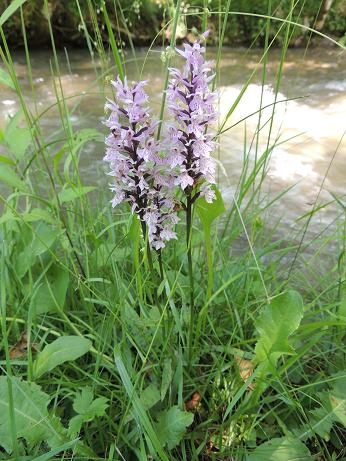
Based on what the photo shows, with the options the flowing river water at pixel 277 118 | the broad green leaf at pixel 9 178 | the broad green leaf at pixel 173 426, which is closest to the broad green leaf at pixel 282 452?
the broad green leaf at pixel 173 426

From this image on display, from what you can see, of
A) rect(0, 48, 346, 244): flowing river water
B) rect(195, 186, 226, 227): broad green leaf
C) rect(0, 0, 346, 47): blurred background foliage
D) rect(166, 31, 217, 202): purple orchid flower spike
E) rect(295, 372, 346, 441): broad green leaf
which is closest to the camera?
rect(166, 31, 217, 202): purple orchid flower spike

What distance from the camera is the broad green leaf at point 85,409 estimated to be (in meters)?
1.04

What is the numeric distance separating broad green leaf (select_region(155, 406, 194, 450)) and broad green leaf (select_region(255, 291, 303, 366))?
0.78 ft

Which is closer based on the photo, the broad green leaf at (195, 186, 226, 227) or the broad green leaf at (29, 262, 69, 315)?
the broad green leaf at (195, 186, 226, 227)

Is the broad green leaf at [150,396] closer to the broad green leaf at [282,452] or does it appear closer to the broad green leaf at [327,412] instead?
the broad green leaf at [282,452]

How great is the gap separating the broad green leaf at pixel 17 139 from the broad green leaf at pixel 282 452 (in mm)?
1052

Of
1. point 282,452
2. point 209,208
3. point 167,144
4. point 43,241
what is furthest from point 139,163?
point 282,452

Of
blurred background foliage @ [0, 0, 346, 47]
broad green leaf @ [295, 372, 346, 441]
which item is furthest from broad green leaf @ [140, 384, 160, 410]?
blurred background foliage @ [0, 0, 346, 47]

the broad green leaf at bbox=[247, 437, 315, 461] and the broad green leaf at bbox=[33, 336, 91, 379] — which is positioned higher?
the broad green leaf at bbox=[33, 336, 91, 379]

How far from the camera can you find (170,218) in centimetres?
107

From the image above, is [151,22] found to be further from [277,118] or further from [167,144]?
[167,144]

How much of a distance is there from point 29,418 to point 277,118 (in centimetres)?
384

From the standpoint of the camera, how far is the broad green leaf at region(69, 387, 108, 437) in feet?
3.42

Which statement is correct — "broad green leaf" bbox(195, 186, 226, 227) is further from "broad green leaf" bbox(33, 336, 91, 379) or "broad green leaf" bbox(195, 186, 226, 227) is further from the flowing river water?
the flowing river water
